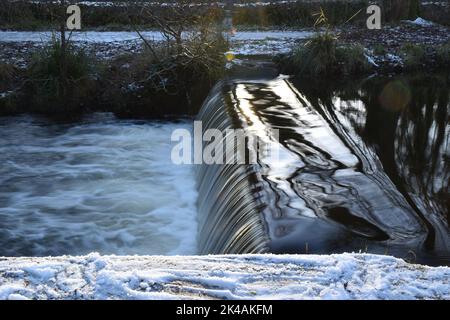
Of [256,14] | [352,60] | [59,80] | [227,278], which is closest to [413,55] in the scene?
[352,60]

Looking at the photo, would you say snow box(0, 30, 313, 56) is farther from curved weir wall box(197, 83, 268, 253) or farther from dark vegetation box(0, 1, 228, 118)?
curved weir wall box(197, 83, 268, 253)

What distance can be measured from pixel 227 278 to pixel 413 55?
10.6 metres

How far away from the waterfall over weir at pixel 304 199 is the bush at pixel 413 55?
550 centimetres

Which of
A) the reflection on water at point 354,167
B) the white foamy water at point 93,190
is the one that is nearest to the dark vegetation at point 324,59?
the reflection on water at point 354,167

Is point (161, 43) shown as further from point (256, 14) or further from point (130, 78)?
point (256, 14)

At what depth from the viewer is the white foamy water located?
5996 mm

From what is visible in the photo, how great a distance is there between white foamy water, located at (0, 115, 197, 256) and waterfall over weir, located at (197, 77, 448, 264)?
0.43 metres

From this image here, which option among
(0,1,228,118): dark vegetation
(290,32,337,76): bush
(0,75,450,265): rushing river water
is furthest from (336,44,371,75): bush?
(0,1,228,118): dark vegetation

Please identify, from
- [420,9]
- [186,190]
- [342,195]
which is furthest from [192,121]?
[420,9]

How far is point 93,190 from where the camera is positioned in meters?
7.45

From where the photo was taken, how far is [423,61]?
1258cm

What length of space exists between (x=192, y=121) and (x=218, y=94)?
1.05m
